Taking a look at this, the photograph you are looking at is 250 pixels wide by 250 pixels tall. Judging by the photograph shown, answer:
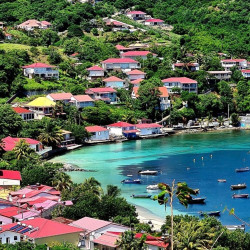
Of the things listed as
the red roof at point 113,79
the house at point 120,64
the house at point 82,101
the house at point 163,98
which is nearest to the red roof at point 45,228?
the house at point 82,101

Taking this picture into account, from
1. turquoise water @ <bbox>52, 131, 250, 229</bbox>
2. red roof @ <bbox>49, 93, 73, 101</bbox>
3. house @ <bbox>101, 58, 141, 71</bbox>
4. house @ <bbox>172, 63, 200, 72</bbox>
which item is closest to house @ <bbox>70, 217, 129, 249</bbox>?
turquoise water @ <bbox>52, 131, 250, 229</bbox>

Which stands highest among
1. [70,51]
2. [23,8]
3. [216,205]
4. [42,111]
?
[23,8]

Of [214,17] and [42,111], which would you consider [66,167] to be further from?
[214,17]

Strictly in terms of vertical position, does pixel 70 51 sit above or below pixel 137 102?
above

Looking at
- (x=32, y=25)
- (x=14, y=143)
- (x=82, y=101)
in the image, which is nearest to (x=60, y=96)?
(x=82, y=101)

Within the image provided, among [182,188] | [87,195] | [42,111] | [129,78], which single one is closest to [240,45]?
[129,78]

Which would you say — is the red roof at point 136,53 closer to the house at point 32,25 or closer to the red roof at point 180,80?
the red roof at point 180,80

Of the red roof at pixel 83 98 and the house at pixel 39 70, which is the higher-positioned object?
the house at pixel 39 70
